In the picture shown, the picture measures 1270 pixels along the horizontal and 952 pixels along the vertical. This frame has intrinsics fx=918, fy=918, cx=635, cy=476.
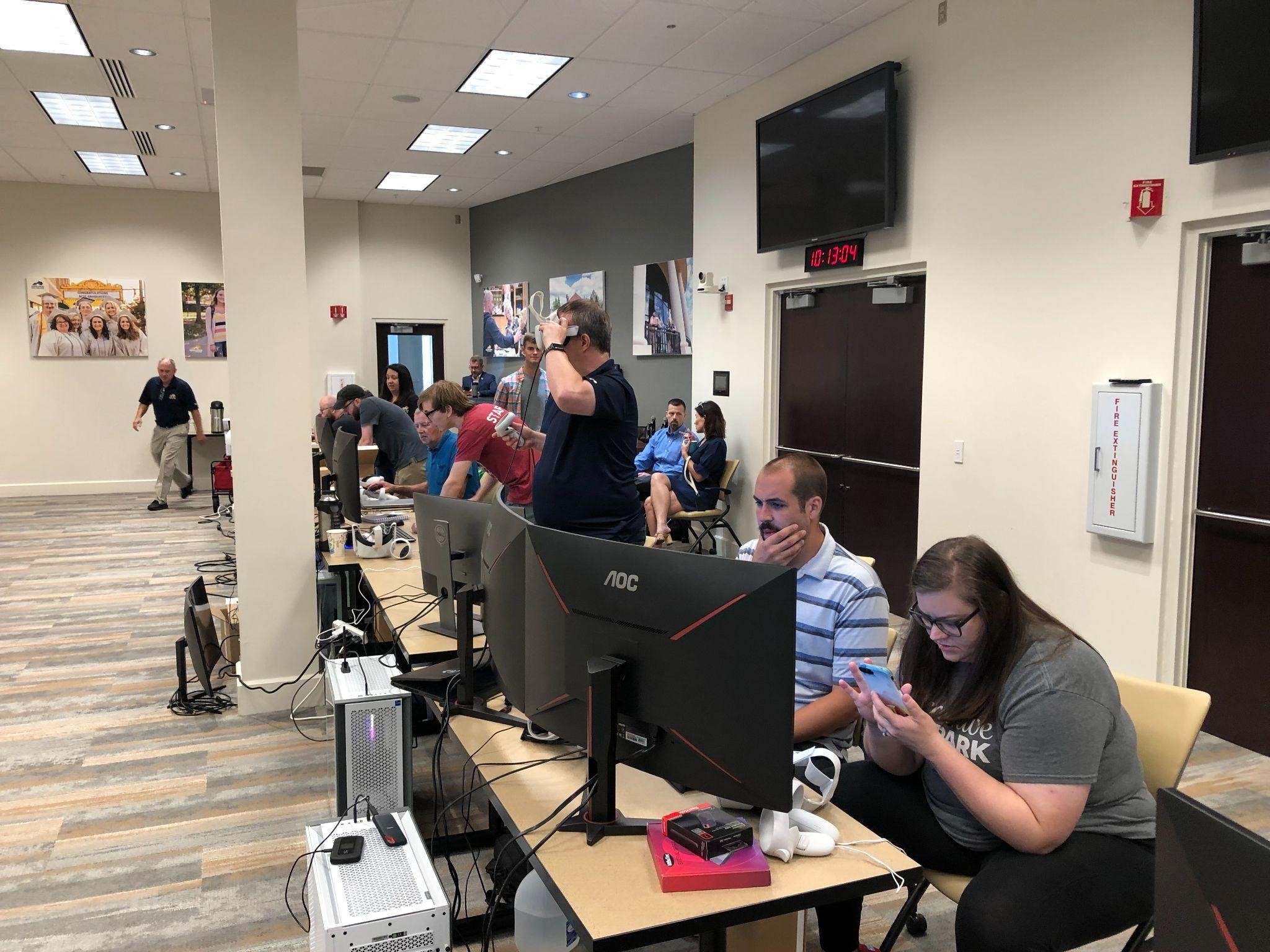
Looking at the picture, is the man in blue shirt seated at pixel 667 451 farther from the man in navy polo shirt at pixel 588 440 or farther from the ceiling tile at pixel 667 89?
the man in navy polo shirt at pixel 588 440

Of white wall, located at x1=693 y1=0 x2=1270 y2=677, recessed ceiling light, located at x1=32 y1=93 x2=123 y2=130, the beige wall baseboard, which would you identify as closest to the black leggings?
white wall, located at x1=693 y1=0 x2=1270 y2=677

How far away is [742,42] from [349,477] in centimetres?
360

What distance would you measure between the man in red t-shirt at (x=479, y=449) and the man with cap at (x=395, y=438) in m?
1.21

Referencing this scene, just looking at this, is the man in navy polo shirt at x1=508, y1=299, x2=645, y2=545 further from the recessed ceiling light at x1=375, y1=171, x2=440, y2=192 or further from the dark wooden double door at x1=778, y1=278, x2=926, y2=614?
the recessed ceiling light at x1=375, y1=171, x2=440, y2=192

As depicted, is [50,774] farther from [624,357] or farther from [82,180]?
[82,180]

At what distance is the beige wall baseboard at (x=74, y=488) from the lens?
1071 centimetres

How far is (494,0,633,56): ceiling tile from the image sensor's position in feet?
16.5

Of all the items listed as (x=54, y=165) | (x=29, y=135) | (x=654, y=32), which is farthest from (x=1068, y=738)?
(x=54, y=165)

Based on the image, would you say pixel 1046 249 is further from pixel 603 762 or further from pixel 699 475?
pixel 603 762

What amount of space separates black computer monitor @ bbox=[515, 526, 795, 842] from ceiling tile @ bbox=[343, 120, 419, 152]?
698 centimetres

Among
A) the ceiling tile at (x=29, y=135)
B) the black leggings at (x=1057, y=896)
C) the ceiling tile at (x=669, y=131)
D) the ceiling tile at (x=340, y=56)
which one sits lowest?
the black leggings at (x=1057, y=896)

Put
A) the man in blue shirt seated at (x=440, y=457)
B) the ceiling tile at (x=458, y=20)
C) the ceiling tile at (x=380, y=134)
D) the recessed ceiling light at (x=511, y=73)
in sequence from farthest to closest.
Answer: the ceiling tile at (x=380, y=134)
the recessed ceiling light at (x=511, y=73)
the ceiling tile at (x=458, y=20)
the man in blue shirt seated at (x=440, y=457)

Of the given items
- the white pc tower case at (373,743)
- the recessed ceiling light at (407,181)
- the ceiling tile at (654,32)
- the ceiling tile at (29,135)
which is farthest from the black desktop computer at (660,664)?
the recessed ceiling light at (407,181)

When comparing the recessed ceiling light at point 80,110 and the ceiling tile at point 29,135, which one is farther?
the ceiling tile at point 29,135
